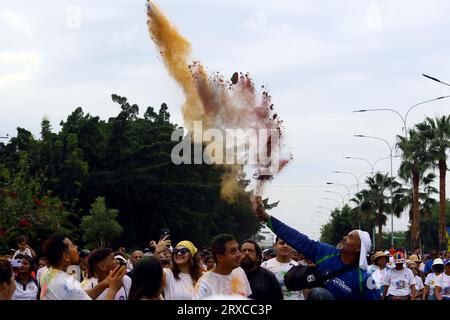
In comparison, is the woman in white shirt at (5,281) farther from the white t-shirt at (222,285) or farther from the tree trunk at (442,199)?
the tree trunk at (442,199)

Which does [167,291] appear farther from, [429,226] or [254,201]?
[429,226]

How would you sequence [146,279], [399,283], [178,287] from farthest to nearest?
[399,283] → [178,287] → [146,279]

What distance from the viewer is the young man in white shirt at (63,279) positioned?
7296 millimetres

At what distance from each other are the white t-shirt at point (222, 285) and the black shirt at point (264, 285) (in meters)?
0.45

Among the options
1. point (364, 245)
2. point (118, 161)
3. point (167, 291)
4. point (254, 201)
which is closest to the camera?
point (364, 245)

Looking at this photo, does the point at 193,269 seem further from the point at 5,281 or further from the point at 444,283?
the point at 444,283

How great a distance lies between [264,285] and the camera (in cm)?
880

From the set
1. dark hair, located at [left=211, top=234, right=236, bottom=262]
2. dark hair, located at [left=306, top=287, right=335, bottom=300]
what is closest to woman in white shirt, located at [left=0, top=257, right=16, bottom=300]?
dark hair, located at [left=211, top=234, right=236, bottom=262]

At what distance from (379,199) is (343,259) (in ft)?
236

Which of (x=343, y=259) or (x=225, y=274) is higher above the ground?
(x=343, y=259)

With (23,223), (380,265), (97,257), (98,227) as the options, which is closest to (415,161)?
(98,227)
